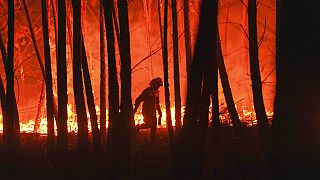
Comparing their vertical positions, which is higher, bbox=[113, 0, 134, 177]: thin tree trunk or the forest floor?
bbox=[113, 0, 134, 177]: thin tree trunk

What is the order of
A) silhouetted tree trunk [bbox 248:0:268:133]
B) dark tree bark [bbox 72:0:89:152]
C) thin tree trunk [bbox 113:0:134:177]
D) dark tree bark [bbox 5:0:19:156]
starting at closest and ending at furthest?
thin tree trunk [bbox 113:0:134:177] → dark tree bark [bbox 72:0:89:152] → dark tree bark [bbox 5:0:19:156] → silhouetted tree trunk [bbox 248:0:268:133]

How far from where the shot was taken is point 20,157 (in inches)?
433

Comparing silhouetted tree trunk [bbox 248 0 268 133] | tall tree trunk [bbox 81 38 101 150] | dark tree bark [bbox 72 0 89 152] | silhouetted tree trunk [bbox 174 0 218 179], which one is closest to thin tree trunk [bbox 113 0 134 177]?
dark tree bark [bbox 72 0 89 152]

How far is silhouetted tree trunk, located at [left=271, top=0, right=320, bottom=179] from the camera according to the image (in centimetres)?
475

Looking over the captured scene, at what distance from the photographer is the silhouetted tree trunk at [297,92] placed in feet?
15.6

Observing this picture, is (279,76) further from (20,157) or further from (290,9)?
(20,157)

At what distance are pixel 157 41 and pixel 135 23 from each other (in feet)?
4.55

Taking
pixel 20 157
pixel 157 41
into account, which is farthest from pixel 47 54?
pixel 157 41

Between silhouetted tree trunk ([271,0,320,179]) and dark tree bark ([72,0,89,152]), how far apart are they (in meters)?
3.77

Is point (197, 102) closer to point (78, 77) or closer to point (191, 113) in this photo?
point (191, 113)

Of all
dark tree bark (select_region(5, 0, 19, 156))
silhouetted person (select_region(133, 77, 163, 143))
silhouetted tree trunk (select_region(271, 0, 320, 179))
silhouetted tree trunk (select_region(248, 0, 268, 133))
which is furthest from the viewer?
silhouetted person (select_region(133, 77, 163, 143))

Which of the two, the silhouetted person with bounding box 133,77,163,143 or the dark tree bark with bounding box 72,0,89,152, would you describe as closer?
the dark tree bark with bounding box 72,0,89,152

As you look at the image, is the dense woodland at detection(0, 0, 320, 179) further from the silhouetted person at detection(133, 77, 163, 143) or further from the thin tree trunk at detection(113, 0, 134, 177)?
the silhouetted person at detection(133, 77, 163, 143)

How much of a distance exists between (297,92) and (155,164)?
4858 millimetres
